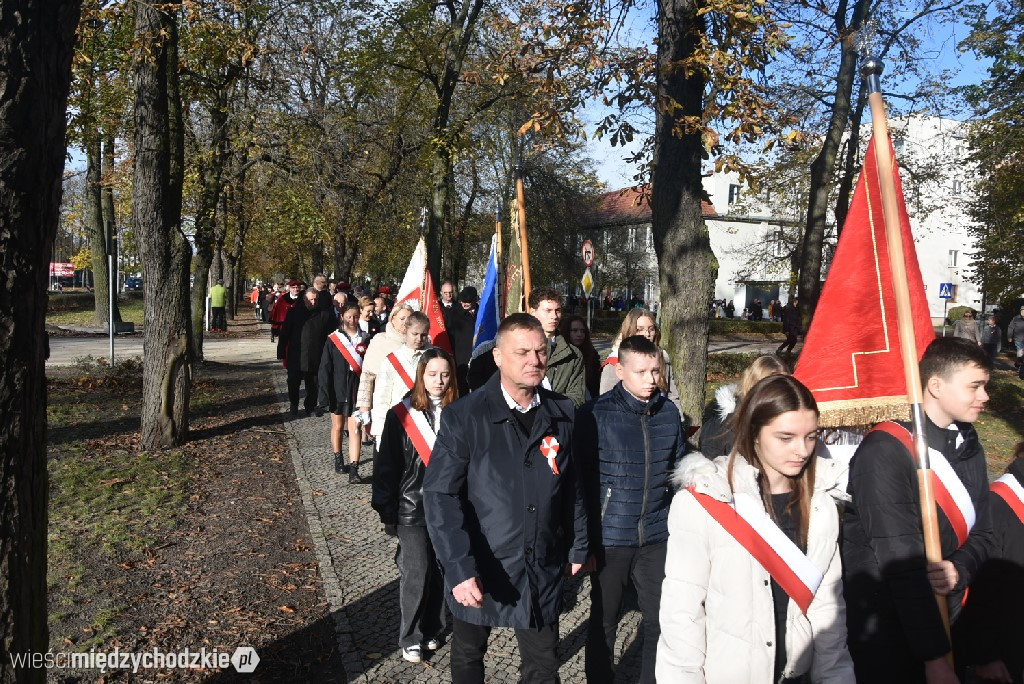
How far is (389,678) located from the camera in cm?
484

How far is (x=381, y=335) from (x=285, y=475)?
242cm

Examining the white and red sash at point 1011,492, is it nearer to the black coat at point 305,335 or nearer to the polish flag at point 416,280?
the polish flag at point 416,280

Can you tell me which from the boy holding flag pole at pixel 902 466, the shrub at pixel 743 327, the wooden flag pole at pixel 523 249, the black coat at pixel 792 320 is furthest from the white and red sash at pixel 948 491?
the shrub at pixel 743 327

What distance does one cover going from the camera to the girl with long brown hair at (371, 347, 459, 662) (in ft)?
16.5

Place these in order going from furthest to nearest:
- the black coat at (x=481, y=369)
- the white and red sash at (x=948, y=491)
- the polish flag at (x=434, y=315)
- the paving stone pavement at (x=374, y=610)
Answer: the polish flag at (x=434, y=315) → the black coat at (x=481, y=369) → the paving stone pavement at (x=374, y=610) → the white and red sash at (x=948, y=491)

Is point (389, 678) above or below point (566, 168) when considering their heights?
below

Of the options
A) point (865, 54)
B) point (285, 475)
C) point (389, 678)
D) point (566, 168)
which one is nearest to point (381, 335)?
point (285, 475)

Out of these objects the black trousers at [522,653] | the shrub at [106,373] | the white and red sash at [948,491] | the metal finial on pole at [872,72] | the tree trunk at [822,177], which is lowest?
the black trousers at [522,653]

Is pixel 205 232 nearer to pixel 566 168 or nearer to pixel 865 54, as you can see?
pixel 865 54

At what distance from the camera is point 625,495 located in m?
4.43

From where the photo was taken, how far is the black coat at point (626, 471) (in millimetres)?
4430

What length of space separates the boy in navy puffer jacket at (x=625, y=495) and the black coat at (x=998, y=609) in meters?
1.40

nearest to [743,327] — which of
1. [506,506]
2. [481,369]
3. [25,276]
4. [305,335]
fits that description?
[305,335]

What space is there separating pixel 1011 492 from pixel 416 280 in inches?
288
